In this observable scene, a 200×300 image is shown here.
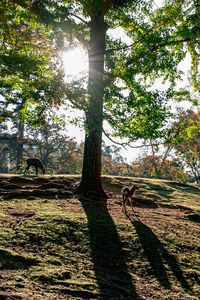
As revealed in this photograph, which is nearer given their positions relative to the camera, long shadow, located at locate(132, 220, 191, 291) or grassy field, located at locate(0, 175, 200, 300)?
→ grassy field, located at locate(0, 175, 200, 300)

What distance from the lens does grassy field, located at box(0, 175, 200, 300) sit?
6.21 m

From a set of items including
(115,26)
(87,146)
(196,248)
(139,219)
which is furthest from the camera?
(115,26)

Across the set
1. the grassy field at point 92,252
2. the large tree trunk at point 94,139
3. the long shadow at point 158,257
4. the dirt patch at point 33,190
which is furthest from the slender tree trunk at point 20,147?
the long shadow at point 158,257

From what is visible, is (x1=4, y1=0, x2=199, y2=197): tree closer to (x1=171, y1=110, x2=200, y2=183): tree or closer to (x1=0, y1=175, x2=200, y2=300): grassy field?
(x1=0, y1=175, x2=200, y2=300): grassy field

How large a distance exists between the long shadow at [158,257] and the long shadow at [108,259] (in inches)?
27.7

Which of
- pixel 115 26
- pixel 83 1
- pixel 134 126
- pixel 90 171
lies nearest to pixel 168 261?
pixel 134 126

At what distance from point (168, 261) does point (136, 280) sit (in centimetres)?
151

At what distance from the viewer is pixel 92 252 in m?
7.88

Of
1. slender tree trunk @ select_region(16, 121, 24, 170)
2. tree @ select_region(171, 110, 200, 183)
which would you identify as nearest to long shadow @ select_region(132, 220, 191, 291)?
tree @ select_region(171, 110, 200, 183)

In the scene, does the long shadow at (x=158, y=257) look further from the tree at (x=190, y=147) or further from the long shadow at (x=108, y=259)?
the tree at (x=190, y=147)

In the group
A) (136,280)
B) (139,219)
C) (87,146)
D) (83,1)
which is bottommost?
(136,280)

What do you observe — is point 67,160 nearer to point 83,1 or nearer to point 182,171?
point 182,171

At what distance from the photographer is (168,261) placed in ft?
26.9

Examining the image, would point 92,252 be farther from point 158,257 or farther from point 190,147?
point 190,147
